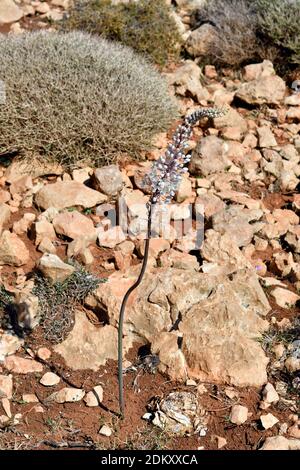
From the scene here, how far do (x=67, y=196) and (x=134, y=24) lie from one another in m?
3.39

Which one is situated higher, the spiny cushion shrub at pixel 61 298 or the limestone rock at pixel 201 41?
the limestone rock at pixel 201 41

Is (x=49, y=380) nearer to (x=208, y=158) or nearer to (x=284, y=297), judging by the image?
(x=284, y=297)

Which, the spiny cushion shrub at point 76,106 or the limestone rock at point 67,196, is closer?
the limestone rock at point 67,196

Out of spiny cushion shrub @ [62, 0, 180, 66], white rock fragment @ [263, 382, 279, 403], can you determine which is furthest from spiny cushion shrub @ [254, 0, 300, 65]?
white rock fragment @ [263, 382, 279, 403]

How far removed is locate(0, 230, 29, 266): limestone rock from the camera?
14.9 feet

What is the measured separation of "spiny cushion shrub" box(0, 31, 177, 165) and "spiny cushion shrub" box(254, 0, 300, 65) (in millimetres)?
1879

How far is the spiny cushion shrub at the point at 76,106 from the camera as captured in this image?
18.0 ft

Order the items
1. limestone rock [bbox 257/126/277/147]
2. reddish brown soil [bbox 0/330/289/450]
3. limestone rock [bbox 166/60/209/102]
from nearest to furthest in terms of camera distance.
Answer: reddish brown soil [bbox 0/330/289/450] → limestone rock [bbox 257/126/277/147] → limestone rock [bbox 166/60/209/102]

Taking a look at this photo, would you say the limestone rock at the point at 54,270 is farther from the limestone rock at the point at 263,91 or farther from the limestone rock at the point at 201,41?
the limestone rock at the point at 201,41

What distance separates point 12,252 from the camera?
4535 mm

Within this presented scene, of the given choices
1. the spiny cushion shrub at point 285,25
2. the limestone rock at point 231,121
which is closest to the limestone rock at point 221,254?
the limestone rock at point 231,121

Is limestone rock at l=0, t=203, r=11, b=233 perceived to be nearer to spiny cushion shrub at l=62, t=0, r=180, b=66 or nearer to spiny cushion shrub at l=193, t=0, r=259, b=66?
spiny cushion shrub at l=62, t=0, r=180, b=66

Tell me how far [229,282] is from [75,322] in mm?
938

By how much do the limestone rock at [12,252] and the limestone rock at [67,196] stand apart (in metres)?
0.57
